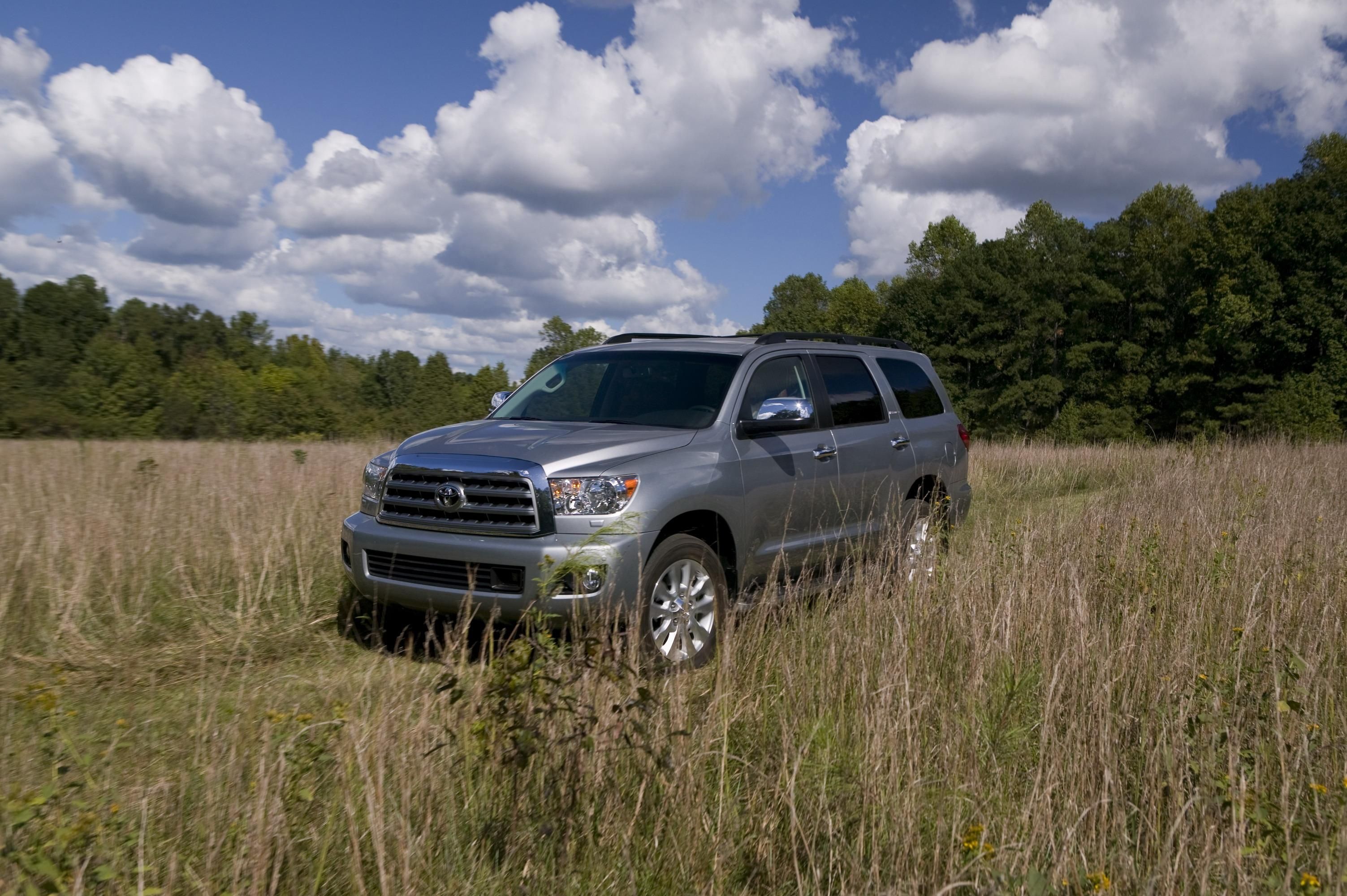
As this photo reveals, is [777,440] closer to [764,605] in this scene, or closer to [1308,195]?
[764,605]

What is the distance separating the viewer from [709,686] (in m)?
4.23

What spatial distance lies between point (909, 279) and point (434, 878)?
67922 millimetres

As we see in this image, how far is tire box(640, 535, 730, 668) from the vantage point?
5.15 m

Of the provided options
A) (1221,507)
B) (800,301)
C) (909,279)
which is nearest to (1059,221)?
(909,279)

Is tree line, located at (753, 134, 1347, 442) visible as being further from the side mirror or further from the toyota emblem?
the toyota emblem

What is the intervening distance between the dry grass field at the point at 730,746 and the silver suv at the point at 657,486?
17.4 inches

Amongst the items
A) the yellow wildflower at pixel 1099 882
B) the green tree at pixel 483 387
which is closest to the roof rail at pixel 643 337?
the yellow wildflower at pixel 1099 882

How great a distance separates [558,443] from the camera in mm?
5508

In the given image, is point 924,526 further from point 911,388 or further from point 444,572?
point 444,572

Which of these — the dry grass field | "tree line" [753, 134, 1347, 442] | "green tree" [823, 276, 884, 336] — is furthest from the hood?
"green tree" [823, 276, 884, 336]

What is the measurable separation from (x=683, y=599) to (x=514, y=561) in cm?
92

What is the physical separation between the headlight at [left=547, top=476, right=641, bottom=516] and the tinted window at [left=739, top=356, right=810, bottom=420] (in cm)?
124

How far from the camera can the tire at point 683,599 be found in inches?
203

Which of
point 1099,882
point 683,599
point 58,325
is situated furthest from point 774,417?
point 58,325
